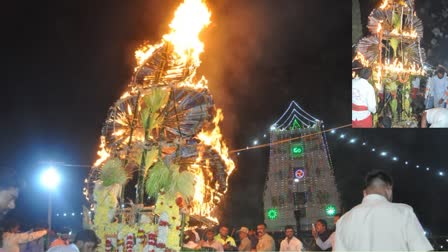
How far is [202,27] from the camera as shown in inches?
328

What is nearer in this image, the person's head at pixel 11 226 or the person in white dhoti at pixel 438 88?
the person's head at pixel 11 226

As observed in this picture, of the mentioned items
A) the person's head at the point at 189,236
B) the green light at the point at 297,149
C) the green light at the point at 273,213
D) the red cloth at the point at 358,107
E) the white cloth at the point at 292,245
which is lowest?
the green light at the point at 273,213

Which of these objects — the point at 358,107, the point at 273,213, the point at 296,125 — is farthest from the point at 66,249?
the point at 273,213

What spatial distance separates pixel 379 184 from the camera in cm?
343

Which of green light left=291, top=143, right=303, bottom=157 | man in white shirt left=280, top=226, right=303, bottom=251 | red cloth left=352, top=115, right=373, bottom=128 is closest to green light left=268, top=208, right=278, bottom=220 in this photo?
green light left=291, top=143, right=303, bottom=157

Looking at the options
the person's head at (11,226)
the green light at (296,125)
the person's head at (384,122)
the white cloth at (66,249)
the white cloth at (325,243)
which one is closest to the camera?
the white cloth at (66,249)

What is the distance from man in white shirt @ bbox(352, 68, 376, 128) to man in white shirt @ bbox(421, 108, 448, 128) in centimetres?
108

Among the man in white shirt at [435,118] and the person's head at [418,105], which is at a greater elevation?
the person's head at [418,105]

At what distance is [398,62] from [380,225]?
30.3ft

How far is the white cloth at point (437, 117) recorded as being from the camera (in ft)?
35.4

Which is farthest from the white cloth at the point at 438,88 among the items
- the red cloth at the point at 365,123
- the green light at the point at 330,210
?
the green light at the point at 330,210

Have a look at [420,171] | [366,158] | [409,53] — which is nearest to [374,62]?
[409,53]

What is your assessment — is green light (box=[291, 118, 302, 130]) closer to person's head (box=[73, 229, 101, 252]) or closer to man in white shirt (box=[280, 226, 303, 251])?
man in white shirt (box=[280, 226, 303, 251])

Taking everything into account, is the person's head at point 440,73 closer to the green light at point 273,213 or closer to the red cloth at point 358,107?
the red cloth at point 358,107
